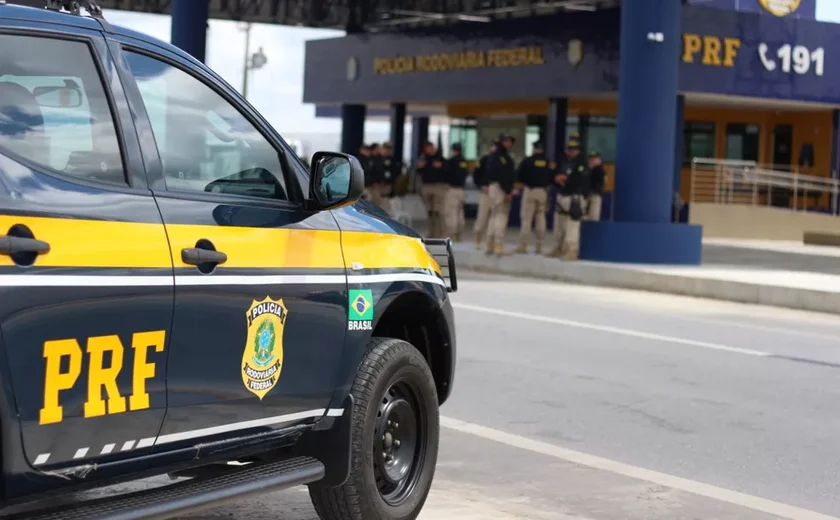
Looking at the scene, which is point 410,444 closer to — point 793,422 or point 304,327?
point 304,327

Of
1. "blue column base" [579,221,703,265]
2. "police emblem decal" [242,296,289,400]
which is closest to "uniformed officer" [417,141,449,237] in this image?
"blue column base" [579,221,703,265]

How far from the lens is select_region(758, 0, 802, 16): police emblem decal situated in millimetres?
33700

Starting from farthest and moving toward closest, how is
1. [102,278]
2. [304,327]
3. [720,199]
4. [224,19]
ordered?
[224,19] < [720,199] < [304,327] < [102,278]

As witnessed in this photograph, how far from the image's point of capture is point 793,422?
9086mm

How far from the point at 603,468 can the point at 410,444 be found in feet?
6.25

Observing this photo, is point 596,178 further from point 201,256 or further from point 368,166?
point 201,256

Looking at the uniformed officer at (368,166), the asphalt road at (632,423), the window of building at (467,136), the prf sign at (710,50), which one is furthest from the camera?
the window of building at (467,136)

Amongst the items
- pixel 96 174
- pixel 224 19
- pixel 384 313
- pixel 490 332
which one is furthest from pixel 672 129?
pixel 224 19

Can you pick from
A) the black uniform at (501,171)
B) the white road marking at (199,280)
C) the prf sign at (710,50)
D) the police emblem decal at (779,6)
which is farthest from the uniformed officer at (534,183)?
the white road marking at (199,280)

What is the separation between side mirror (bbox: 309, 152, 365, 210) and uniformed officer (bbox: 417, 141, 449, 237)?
21658 mm

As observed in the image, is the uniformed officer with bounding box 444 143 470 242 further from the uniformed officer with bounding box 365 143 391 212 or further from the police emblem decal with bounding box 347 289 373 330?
the police emblem decal with bounding box 347 289 373 330

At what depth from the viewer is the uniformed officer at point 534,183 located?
76.4ft

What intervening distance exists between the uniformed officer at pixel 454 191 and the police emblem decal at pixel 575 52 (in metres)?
8.04

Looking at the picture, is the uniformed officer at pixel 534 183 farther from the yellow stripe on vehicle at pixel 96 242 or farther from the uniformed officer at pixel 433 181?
the yellow stripe on vehicle at pixel 96 242
